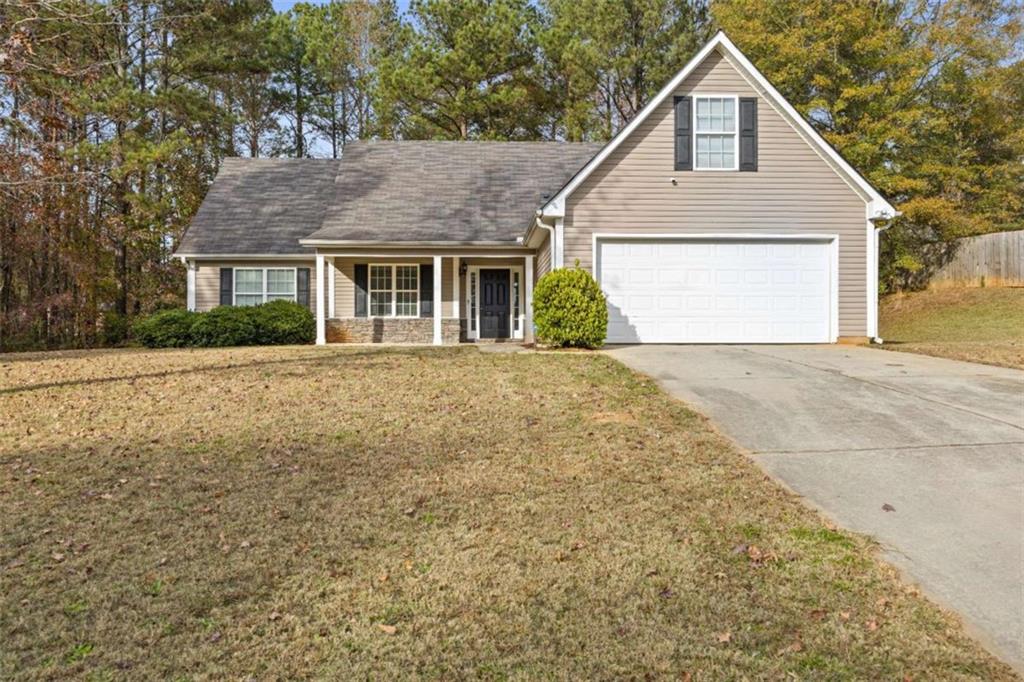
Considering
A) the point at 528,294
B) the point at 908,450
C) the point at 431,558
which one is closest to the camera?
the point at 431,558

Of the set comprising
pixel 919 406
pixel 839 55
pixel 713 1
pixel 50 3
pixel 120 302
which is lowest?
pixel 919 406

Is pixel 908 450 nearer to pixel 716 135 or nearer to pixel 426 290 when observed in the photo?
pixel 716 135

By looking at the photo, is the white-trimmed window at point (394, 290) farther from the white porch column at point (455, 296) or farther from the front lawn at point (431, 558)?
the front lawn at point (431, 558)

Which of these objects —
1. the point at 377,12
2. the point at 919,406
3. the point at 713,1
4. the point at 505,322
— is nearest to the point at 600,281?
the point at 505,322

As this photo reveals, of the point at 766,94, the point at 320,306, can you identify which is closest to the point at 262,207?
the point at 320,306

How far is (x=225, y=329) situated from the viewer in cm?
1535

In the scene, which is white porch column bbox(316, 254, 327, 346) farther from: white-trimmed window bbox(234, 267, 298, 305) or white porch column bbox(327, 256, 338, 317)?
white-trimmed window bbox(234, 267, 298, 305)

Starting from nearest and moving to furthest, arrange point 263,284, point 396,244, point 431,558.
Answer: point 431,558
point 396,244
point 263,284

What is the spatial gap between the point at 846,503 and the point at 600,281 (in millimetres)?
8799

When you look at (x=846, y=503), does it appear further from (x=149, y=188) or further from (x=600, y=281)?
(x=149, y=188)

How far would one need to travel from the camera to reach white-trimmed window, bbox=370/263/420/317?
17.2m

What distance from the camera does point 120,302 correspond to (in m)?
22.4

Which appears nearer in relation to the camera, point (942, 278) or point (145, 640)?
→ point (145, 640)

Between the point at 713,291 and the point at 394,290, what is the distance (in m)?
8.36
